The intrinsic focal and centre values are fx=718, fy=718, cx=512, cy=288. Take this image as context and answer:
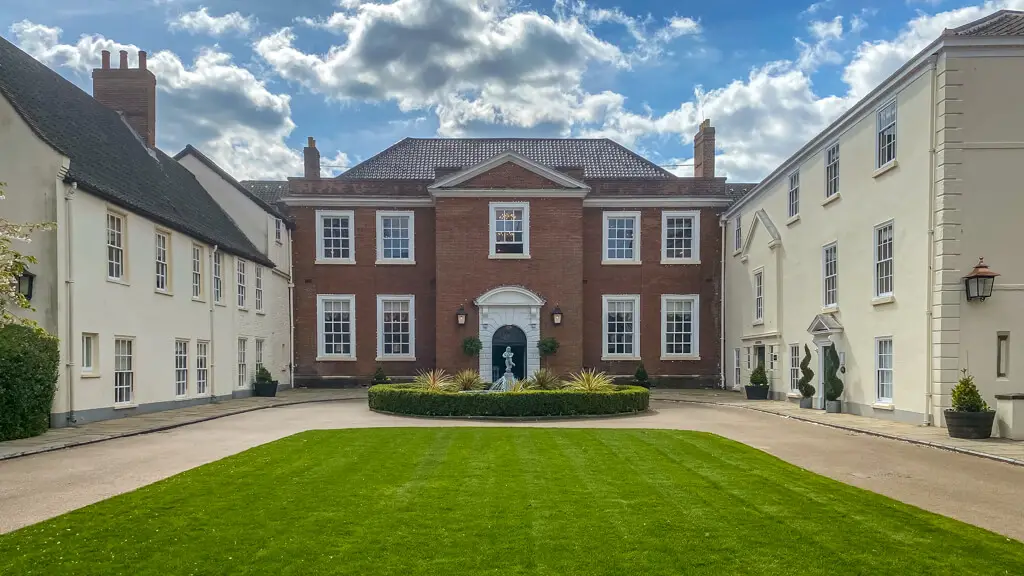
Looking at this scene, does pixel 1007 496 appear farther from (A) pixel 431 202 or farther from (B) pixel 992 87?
(A) pixel 431 202

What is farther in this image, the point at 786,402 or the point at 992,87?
the point at 786,402

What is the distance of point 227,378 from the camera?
24.5 m

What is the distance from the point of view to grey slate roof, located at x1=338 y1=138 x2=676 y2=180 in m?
33.2

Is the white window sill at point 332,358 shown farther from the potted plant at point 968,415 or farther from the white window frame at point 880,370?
the potted plant at point 968,415

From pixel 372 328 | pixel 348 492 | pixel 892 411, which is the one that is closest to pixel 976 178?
pixel 892 411

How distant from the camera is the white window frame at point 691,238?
30.5 metres

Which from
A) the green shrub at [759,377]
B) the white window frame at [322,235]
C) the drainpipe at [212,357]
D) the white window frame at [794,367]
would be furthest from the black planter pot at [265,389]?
the white window frame at [794,367]

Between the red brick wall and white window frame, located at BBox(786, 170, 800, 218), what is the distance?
8270 millimetres

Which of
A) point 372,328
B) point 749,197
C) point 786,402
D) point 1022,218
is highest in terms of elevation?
point 749,197

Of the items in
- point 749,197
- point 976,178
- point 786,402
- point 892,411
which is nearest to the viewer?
point 976,178

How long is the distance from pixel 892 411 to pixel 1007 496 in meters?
8.47

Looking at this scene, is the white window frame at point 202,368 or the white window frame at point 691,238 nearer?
the white window frame at point 202,368

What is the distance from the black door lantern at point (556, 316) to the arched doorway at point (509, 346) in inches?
51.7

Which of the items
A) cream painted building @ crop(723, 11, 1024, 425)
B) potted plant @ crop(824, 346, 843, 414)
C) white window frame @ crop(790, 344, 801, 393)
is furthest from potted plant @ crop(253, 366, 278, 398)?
potted plant @ crop(824, 346, 843, 414)
